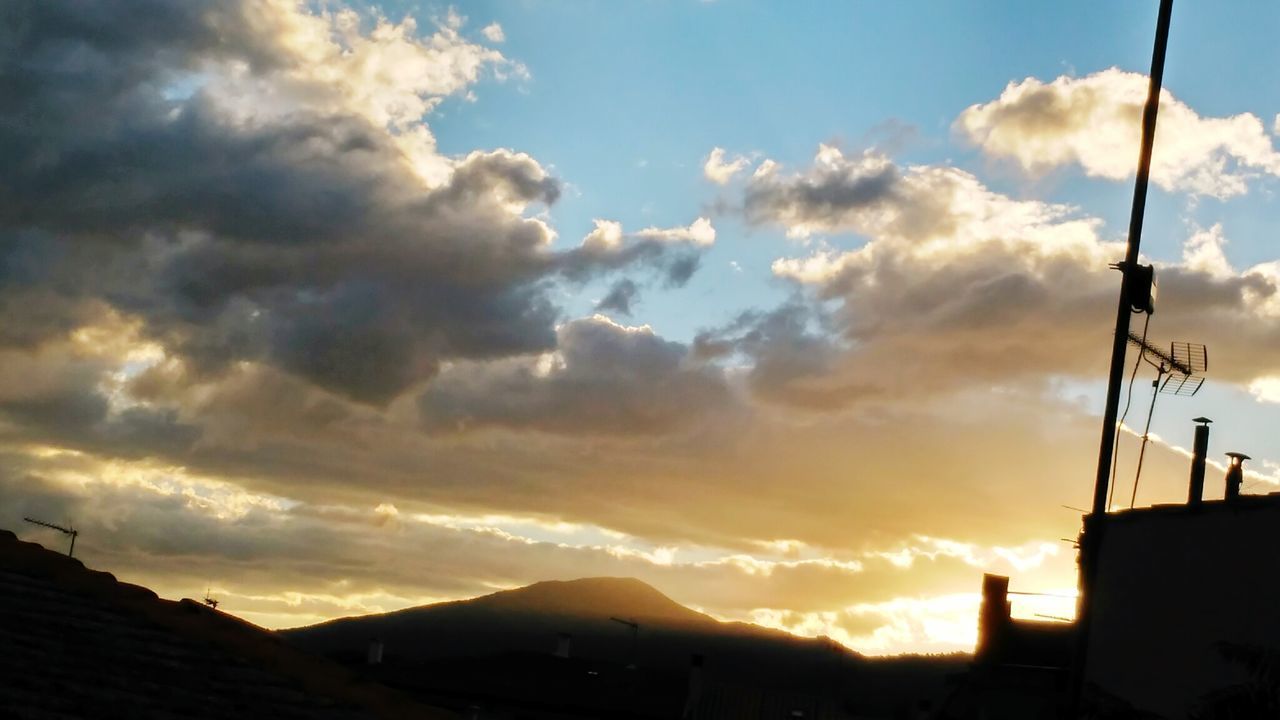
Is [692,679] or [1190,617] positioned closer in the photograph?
[1190,617]

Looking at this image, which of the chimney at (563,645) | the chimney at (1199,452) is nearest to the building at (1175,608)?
the chimney at (1199,452)

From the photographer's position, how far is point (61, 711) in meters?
6.66

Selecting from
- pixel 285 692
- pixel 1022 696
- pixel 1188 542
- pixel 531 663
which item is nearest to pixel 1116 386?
pixel 1188 542

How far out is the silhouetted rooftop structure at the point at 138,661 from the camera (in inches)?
281

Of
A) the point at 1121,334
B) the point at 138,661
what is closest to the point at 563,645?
the point at 1121,334

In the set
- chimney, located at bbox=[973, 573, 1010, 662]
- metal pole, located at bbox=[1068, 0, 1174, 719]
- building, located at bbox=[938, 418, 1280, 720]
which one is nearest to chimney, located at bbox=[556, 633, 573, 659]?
chimney, located at bbox=[973, 573, 1010, 662]

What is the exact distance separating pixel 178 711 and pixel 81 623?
1.70 metres

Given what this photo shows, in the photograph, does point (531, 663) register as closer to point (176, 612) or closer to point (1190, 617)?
point (1190, 617)

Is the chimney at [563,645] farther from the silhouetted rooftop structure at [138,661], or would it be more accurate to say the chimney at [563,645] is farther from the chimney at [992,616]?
the silhouetted rooftop structure at [138,661]

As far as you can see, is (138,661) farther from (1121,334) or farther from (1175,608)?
(1175,608)

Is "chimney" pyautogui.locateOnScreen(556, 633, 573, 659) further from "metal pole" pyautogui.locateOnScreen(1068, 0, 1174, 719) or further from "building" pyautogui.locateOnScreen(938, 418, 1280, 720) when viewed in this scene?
"metal pole" pyautogui.locateOnScreen(1068, 0, 1174, 719)

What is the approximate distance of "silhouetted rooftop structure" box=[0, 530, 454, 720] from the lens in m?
7.13

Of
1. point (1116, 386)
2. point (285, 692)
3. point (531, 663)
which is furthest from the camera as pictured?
point (531, 663)

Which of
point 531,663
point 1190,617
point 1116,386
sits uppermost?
point 1116,386
